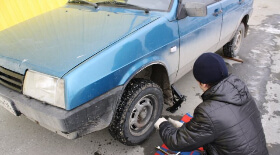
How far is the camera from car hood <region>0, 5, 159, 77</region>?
6.16 feet

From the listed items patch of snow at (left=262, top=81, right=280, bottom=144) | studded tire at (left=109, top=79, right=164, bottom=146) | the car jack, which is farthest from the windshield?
patch of snow at (left=262, top=81, right=280, bottom=144)

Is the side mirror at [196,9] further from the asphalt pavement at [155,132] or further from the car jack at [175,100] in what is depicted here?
the asphalt pavement at [155,132]

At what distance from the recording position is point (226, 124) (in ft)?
4.66

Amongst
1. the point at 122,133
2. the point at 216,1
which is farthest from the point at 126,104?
the point at 216,1

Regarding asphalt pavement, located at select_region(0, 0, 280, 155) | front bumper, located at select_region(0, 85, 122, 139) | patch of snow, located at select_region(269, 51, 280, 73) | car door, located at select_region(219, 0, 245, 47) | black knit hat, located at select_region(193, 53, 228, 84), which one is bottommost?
asphalt pavement, located at select_region(0, 0, 280, 155)

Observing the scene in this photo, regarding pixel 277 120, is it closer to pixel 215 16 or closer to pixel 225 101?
pixel 215 16

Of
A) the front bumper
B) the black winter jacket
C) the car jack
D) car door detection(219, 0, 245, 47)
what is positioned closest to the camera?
the black winter jacket

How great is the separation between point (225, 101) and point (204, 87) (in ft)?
0.66

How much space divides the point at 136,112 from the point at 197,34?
1.31 m

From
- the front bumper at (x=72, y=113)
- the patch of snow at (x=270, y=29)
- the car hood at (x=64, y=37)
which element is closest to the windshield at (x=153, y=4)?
the car hood at (x=64, y=37)

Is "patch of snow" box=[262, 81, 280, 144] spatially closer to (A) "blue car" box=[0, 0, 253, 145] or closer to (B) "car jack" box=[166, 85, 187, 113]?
(B) "car jack" box=[166, 85, 187, 113]

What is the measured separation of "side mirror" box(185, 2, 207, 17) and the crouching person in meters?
1.08

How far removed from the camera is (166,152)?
7.66 feet

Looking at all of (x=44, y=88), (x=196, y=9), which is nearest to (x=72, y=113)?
(x=44, y=88)
